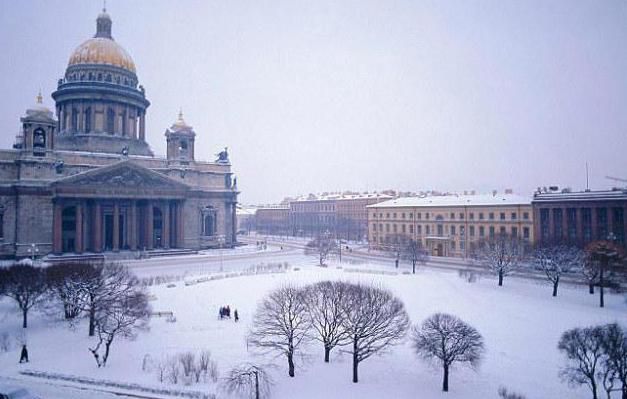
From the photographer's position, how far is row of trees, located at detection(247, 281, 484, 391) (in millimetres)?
20031

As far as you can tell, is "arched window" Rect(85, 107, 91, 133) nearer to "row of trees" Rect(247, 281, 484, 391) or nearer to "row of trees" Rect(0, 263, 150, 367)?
"row of trees" Rect(0, 263, 150, 367)

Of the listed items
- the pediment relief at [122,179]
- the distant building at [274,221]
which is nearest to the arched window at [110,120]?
the pediment relief at [122,179]

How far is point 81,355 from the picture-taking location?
22172 millimetres

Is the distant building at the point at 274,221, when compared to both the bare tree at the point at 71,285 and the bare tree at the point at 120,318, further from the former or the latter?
the bare tree at the point at 120,318

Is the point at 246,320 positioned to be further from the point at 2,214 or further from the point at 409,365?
the point at 2,214

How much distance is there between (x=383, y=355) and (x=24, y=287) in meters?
A: 21.7

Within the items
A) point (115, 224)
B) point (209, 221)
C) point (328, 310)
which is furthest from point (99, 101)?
point (328, 310)

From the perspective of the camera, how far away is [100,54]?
7325 centimetres

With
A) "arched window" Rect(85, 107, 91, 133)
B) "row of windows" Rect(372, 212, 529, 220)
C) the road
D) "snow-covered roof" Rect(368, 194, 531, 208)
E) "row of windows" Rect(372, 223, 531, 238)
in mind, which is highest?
"arched window" Rect(85, 107, 91, 133)

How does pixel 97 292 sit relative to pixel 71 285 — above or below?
below

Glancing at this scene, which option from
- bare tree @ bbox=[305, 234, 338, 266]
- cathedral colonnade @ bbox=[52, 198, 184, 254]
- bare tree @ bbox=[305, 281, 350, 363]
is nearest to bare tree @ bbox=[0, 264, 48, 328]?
bare tree @ bbox=[305, 281, 350, 363]

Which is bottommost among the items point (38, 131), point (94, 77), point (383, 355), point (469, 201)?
point (383, 355)

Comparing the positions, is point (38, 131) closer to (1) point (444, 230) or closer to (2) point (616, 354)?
(1) point (444, 230)

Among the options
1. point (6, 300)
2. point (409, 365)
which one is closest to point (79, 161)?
point (6, 300)
